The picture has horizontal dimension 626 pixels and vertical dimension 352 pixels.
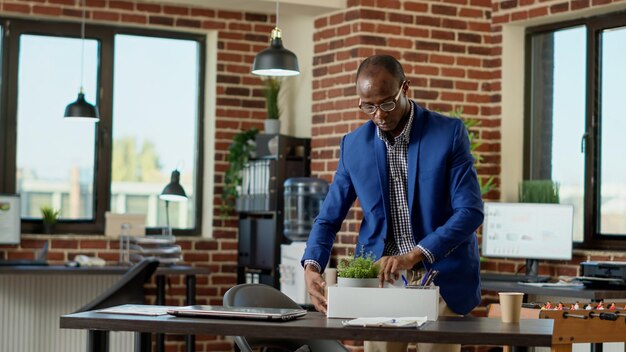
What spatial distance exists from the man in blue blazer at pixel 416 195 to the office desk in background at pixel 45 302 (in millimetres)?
3557

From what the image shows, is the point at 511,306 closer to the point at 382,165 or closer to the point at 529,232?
the point at 382,165

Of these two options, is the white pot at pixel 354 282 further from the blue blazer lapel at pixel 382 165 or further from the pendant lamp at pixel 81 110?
the pendant lamp at pixel 81 110

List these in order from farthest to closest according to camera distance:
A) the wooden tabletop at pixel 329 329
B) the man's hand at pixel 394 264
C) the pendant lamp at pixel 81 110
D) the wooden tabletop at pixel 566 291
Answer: the pendant lamp at pixel 81 110
the wooden tabletop at pixel 566 291
the man's hand at pixel 394 264
the wooden tabletop at pixel 329 329

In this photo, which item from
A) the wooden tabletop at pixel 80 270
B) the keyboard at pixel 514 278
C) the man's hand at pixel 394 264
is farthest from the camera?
the wooden tabletop at pixel 80 270

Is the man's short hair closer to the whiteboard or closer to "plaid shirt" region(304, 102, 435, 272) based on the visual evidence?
"plaid shirt" region(304, 102, 435, 272)

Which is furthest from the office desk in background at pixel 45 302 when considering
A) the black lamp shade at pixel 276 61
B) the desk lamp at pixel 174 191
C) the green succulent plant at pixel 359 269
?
the green succulent plant at pixel 359 269

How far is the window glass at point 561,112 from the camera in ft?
22.0

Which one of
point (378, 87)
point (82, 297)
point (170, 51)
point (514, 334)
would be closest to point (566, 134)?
point (170, 51)

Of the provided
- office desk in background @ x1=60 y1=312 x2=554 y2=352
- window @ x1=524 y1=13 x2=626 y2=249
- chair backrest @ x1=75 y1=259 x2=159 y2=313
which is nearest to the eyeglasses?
office desk in background @ x1=60 y1=312 x2=554 y2=352

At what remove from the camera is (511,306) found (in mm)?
2949

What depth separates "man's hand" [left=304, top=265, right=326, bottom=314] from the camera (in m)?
3.20

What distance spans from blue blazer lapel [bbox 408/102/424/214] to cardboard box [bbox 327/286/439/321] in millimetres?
482

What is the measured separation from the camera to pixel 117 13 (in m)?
7.40

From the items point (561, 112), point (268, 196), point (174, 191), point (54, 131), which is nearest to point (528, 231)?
point (561, 112)
